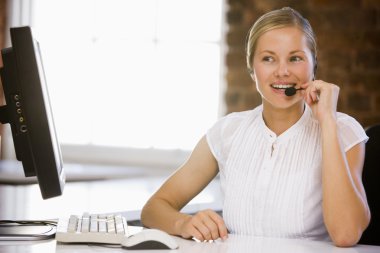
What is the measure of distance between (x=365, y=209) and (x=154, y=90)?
2.38m

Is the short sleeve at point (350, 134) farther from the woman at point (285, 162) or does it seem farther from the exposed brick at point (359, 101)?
the exposed brick at point (359, 101)

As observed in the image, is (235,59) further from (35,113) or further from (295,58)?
(35,113)

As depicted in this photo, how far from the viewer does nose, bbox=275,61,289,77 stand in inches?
74.7

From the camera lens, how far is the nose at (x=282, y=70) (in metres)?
1.90

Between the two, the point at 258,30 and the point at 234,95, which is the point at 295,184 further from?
the point at 234,95

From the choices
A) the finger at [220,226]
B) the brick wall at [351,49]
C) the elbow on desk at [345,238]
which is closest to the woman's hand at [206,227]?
the finger at [220,226]

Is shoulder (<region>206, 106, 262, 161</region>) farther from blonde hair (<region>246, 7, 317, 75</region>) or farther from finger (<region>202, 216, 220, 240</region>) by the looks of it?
finger (<region>202, 216, 220, 240</region>)

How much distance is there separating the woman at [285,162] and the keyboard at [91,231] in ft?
0.62

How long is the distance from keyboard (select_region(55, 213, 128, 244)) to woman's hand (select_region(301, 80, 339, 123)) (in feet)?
1.86

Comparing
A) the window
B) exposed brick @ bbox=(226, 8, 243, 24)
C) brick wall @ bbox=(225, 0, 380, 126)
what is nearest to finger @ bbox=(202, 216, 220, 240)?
brick wall @ bbox=(225, 0, 380, 126)

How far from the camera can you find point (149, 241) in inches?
59.6

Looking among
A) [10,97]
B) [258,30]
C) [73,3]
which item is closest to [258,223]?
[258,30]

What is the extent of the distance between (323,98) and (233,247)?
470mm

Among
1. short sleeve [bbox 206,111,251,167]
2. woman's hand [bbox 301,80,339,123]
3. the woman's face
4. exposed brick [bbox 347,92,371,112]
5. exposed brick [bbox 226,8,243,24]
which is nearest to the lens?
woman's hand [bbox 301,80,339,123]
